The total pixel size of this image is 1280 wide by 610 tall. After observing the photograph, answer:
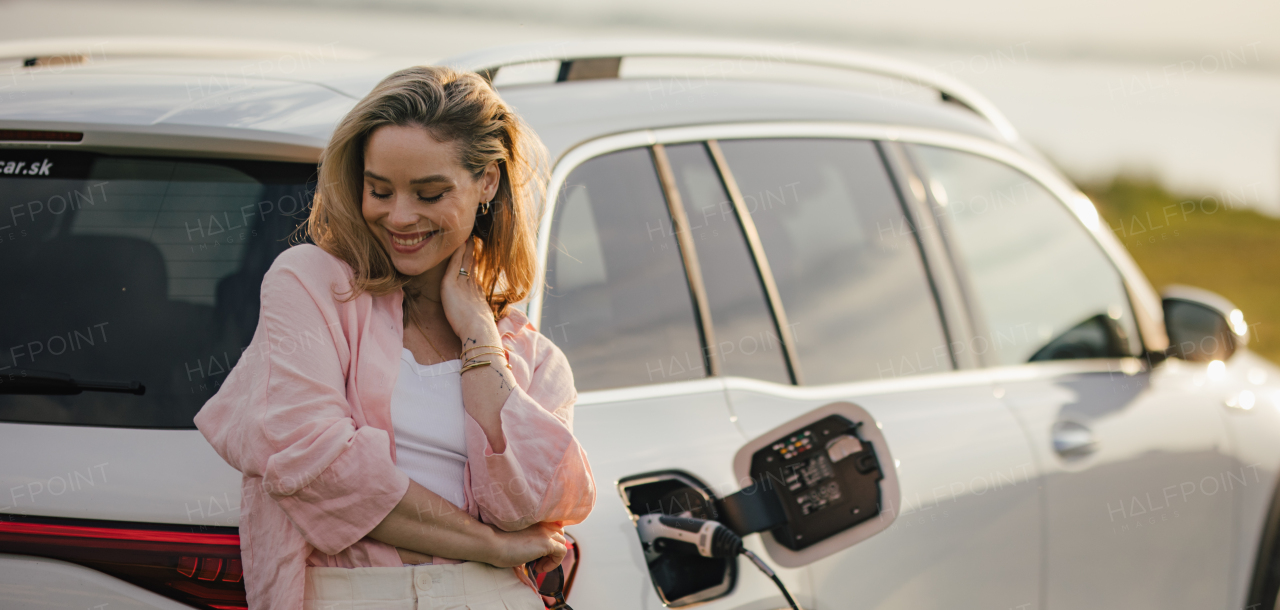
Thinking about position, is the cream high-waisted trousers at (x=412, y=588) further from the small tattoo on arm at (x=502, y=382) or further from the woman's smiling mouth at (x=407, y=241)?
the woman's smiling mouth at (x=407, y=241)

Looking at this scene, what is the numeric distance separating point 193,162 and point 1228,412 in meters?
3.26

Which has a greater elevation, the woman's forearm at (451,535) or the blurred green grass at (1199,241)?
the woman's forearm at (451,535)

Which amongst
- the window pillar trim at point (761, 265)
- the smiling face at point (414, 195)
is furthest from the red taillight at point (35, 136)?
the window pillar trim at point (761, 265)

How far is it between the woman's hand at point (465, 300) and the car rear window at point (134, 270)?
0.94 feet

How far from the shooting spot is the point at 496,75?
7.43 feet

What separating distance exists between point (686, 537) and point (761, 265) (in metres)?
0.84

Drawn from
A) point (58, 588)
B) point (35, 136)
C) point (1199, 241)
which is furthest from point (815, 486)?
point (1199, 241)

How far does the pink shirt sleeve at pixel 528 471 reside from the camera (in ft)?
5.27

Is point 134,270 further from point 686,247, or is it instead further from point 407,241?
point 686,247

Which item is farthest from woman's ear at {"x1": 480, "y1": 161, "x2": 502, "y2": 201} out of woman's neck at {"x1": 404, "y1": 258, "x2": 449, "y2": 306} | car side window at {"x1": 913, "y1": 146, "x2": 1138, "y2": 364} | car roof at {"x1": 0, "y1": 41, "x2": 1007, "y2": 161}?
car side window at {"x1": 913, "y1": 146, "x2": 1138, "y2": 364}

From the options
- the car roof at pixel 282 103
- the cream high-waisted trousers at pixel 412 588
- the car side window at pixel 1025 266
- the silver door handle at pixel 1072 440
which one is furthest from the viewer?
the car side window at pixel 1025 266

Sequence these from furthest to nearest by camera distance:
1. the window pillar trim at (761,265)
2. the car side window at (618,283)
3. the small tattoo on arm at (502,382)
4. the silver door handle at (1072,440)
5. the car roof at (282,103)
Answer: the silver door handle at (1072,440) → the window pillar trim at (761,265) → the car side window at (618,283) → the car roof at (282,103) → the small tattoo on arm at (502,382)

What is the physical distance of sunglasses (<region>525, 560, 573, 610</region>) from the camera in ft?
5.66

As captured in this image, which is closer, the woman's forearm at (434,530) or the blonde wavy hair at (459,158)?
the woman's forearm at (434,530)
